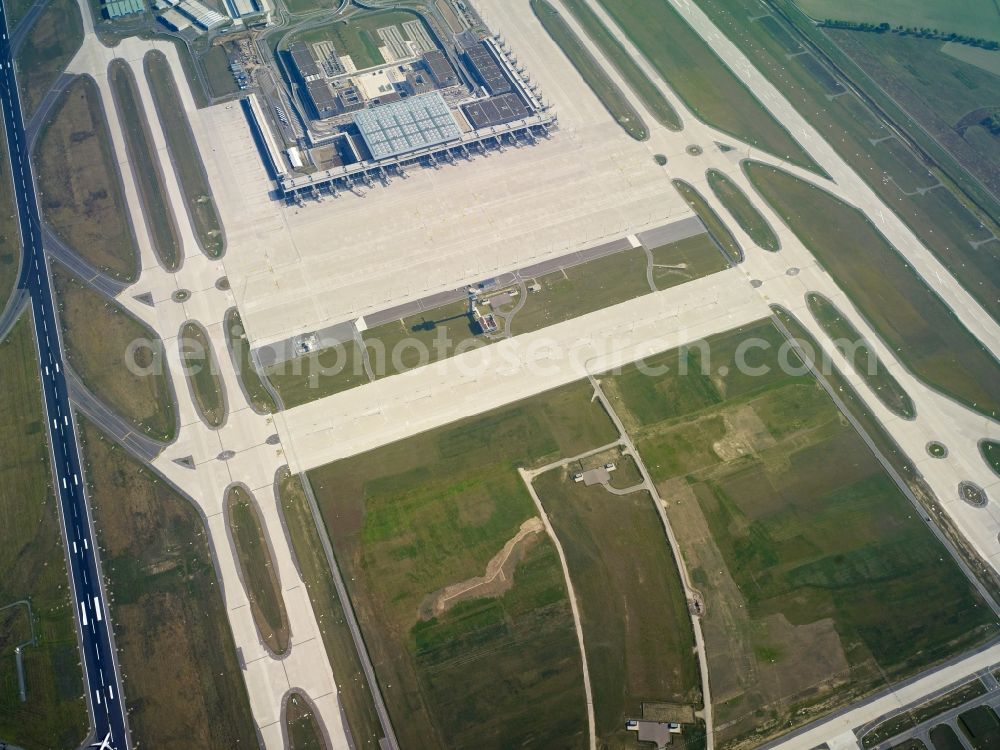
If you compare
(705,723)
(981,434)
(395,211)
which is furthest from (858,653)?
(395,211)

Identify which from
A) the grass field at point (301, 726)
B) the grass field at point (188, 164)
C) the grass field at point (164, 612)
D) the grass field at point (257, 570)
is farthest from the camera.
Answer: the grass field at point (188, 164)

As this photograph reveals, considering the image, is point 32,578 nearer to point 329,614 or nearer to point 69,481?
point 69,481

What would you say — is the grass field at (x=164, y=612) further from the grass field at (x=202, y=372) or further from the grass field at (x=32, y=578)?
the grass field at (x=202, y=372)

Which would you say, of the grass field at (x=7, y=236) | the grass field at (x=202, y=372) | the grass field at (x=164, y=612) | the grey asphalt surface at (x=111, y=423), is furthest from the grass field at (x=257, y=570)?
the grass field at (x=7, y=236)

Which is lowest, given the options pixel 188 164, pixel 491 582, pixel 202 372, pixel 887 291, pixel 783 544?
pixel 783 544

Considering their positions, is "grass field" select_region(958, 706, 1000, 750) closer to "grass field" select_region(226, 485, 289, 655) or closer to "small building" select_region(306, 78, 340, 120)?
"grass field" select_region(226, 485, 289, 655)

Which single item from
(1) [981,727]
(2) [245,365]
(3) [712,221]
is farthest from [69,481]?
(1) [981,727]

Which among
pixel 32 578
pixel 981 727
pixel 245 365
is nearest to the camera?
pixel 981 727
